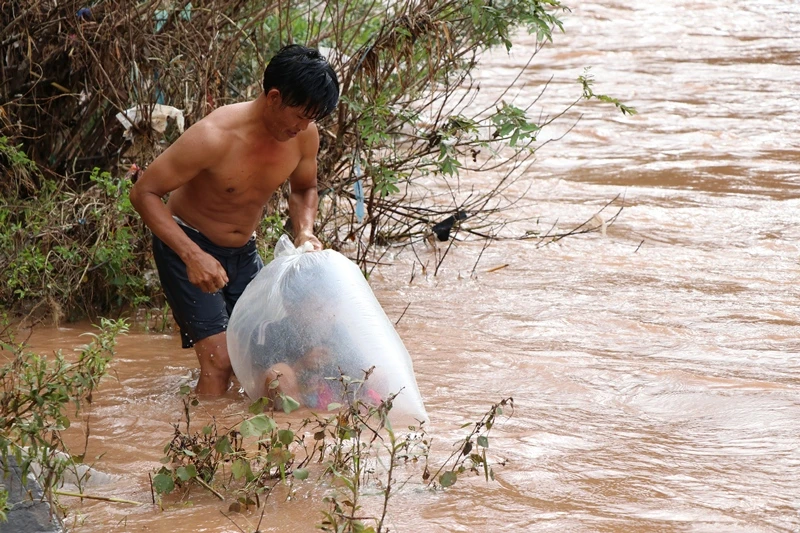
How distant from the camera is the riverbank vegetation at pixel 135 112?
463 centimetres

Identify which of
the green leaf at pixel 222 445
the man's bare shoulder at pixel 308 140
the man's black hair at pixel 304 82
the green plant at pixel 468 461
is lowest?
the green plant at pixel 468 461

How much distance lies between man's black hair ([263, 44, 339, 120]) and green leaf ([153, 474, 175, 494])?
1.26 meters

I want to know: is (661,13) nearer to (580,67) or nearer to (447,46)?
(580,67)

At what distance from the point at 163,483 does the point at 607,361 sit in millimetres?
2121

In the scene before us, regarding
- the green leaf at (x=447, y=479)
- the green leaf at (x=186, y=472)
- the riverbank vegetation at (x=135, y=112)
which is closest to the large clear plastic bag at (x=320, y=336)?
the green leaf at (x=447, y=479)

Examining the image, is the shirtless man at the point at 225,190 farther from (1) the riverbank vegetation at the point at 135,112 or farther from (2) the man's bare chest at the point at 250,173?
(1) the riverbank vegetation at the point at 135,112

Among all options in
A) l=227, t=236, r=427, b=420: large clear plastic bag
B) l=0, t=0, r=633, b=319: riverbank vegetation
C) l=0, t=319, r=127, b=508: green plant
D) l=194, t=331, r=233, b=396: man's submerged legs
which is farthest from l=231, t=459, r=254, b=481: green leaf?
l=0, t=0, r=633, b=319: riverbank vegetation

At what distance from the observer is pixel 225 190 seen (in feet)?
11.7

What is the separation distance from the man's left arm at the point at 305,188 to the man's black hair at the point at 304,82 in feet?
1.15

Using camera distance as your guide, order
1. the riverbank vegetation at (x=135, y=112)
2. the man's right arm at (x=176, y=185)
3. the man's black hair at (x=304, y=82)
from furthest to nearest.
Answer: the riverbank vegetation at (x=135, y=112), the man's right arm at (x=176, y=185), the man's black hair at (x=304, y=82)

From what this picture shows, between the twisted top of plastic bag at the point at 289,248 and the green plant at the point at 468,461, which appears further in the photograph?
the twisted top of plastic bag at the point at 289,248

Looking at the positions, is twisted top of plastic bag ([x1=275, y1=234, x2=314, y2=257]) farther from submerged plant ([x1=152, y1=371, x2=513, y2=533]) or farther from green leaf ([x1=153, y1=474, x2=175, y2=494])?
green leaf ([x1=153, y1=474, x2=175, y2=494])

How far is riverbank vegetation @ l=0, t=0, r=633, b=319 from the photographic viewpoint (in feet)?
15.2

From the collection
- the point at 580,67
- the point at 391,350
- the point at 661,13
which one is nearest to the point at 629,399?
the point at 391,350
